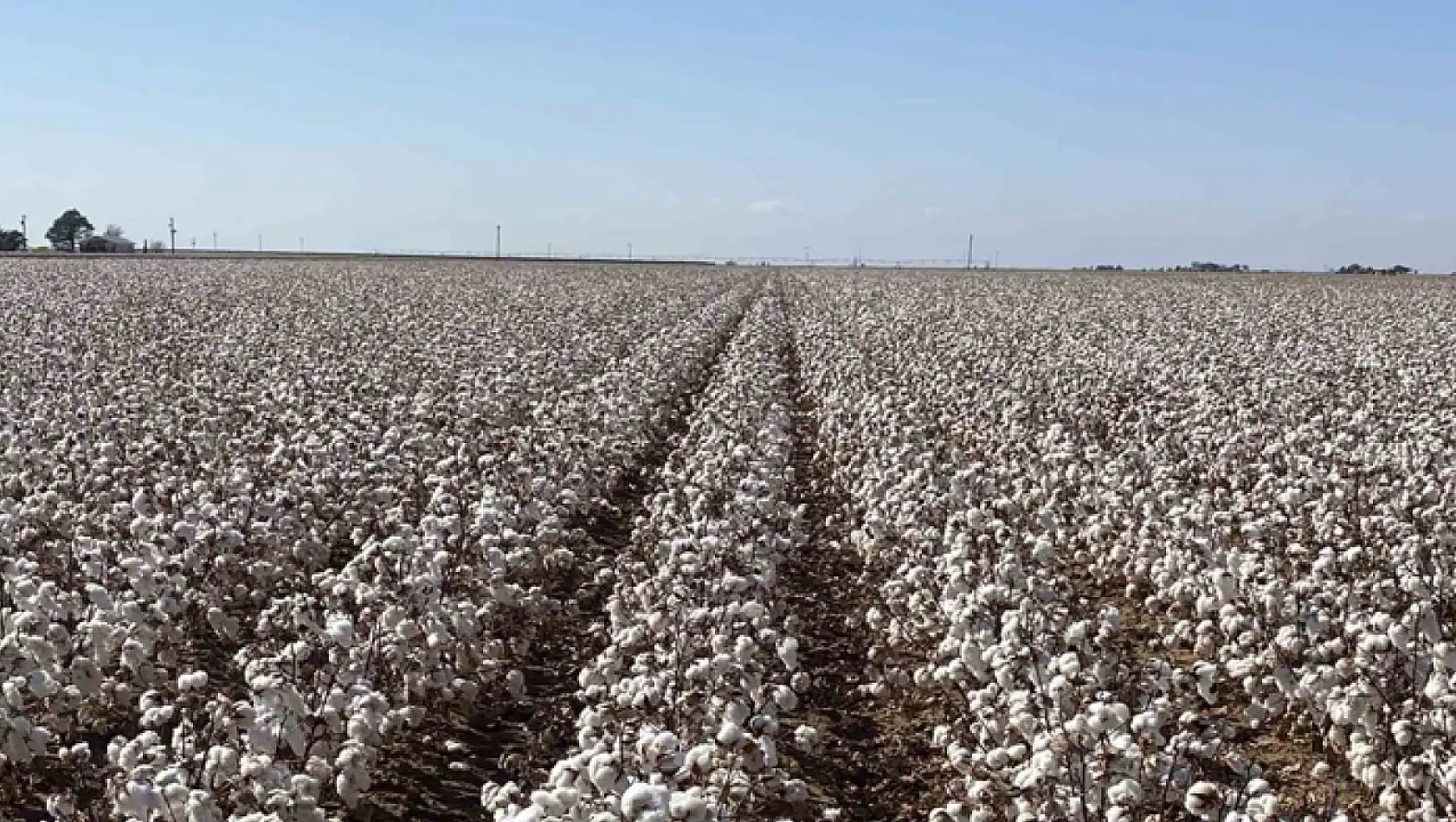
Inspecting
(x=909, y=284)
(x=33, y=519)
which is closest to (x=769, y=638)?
(x=33, y=519)

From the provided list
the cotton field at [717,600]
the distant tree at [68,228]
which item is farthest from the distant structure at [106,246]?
the cotton field at [717,600]

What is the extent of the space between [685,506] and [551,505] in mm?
1155

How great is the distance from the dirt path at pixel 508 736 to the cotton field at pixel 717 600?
0.09ft

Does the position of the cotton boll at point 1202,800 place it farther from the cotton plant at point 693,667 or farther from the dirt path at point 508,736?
the dirt path at point 508,736

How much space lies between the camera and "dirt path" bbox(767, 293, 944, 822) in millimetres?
7043

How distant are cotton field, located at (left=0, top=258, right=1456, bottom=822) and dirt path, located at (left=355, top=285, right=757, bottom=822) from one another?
0.03m

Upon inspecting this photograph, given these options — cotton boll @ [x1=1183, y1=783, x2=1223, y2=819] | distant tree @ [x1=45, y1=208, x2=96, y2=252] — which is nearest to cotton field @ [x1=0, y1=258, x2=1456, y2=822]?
cotton boll @ [x1=1183, y1=783, x2=1223, y2=819]

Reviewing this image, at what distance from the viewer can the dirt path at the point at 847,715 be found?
7043mm

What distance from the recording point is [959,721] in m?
6.65

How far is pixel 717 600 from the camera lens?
7898 mm

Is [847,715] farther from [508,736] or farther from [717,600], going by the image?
[508,736]

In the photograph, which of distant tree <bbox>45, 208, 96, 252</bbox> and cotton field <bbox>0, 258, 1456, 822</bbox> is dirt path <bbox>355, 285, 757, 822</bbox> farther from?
distant tree <bbox>45, 208, 96, 252</bbox>

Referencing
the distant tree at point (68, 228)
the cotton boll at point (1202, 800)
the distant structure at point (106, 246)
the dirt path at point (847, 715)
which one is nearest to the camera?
the cotton boll at point (1202, 800)

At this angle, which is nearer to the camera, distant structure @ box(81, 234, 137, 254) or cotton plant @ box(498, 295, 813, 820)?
cotton plant @ box(498, 295, 813, 820)
